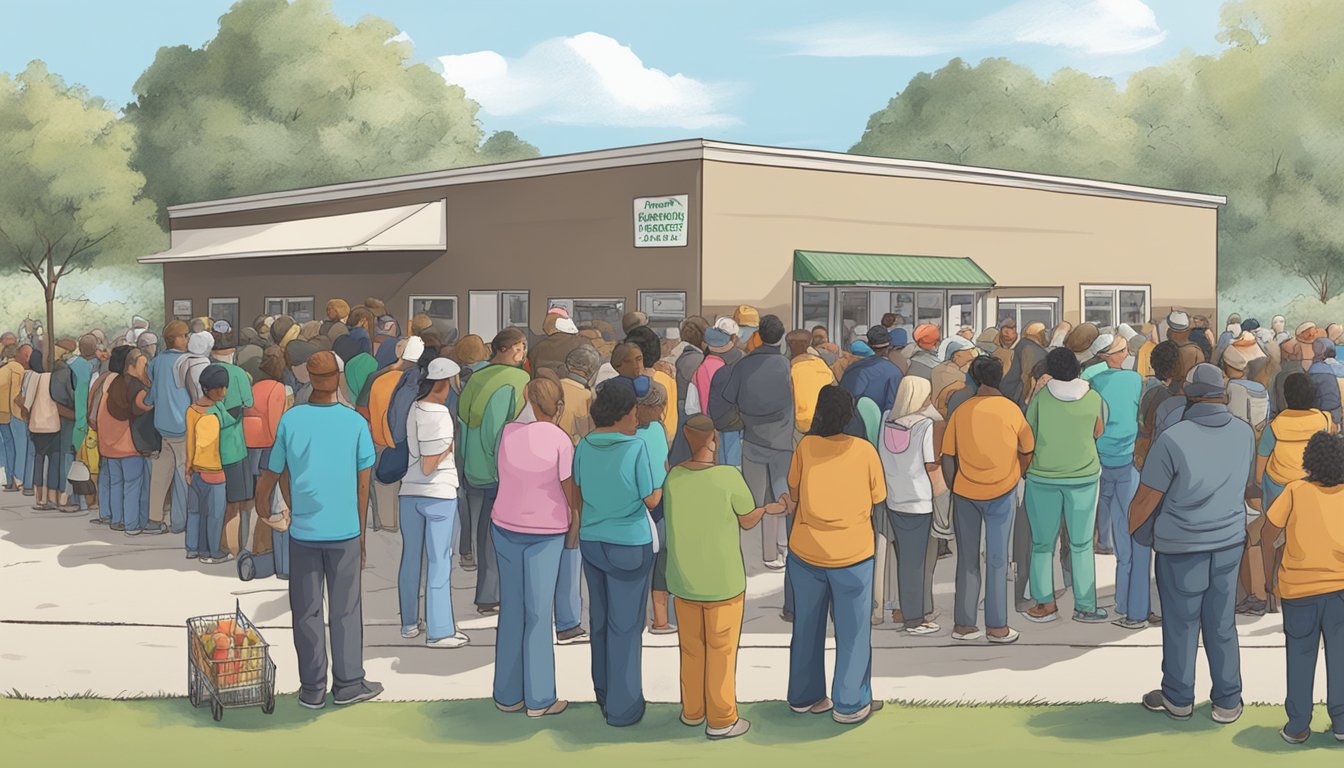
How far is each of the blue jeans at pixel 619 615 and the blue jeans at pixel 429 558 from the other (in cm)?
163

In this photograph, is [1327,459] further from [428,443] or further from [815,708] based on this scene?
[428,443]

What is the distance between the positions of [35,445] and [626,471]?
10.1m

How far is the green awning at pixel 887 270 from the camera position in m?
19.9

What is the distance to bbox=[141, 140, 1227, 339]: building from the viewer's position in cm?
1941

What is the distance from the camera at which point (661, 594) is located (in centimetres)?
897

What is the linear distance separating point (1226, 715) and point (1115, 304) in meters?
19.3

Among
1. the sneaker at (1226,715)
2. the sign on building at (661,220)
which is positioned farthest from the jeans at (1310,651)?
the sign on building at (661,220)

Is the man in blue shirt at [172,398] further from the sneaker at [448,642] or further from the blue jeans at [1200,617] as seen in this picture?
the blue jeans at [1200,617]

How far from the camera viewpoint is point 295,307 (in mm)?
27516

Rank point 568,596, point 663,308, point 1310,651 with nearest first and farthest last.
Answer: point 1310,651 → point 568,596 → point 663,308

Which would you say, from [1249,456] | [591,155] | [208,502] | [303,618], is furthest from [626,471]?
[591,155]

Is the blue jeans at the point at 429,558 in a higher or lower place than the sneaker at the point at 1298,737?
higher

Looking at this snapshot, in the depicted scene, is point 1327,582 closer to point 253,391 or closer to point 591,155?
point 253,391

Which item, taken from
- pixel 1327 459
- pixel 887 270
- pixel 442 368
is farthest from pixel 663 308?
pixel 1327 459
